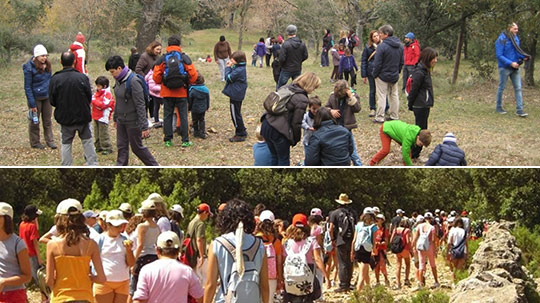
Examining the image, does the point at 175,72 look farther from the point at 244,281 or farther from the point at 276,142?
the point at 244,281

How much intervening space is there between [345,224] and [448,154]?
78.4 inches

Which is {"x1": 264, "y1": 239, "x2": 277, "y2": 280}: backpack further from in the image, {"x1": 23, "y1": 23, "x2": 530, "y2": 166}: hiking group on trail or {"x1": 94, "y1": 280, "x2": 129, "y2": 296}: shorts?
{"x1": 94, "y1": 280, "x2": 129, "y2": 296}: shorts

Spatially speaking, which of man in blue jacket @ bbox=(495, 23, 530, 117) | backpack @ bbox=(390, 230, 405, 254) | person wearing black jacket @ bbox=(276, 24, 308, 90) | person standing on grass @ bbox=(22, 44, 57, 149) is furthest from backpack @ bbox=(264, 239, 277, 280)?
man in blue jacket @ bbox=(495, 23, 530, 117)

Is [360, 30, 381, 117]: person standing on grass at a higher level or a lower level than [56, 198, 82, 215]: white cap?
higher

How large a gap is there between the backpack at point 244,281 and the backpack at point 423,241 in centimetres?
592

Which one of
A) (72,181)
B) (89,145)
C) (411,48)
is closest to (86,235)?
(89,145)

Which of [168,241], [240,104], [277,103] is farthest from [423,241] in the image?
[168,241]

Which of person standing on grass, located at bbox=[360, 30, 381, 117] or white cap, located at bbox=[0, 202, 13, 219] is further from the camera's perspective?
person standing on grass, located at bbox=[360, 30, 381, 117]

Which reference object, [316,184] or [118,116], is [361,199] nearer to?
[316,184]

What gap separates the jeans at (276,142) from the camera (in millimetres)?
8414

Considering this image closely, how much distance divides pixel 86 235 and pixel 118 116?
375 cm

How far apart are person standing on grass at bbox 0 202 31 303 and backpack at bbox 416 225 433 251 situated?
6.34m

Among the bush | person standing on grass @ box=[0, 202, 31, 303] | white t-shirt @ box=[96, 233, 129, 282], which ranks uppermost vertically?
person standing on grass @ box=[0, 202, 31, 303]

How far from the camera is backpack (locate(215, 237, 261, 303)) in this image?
4.86m
